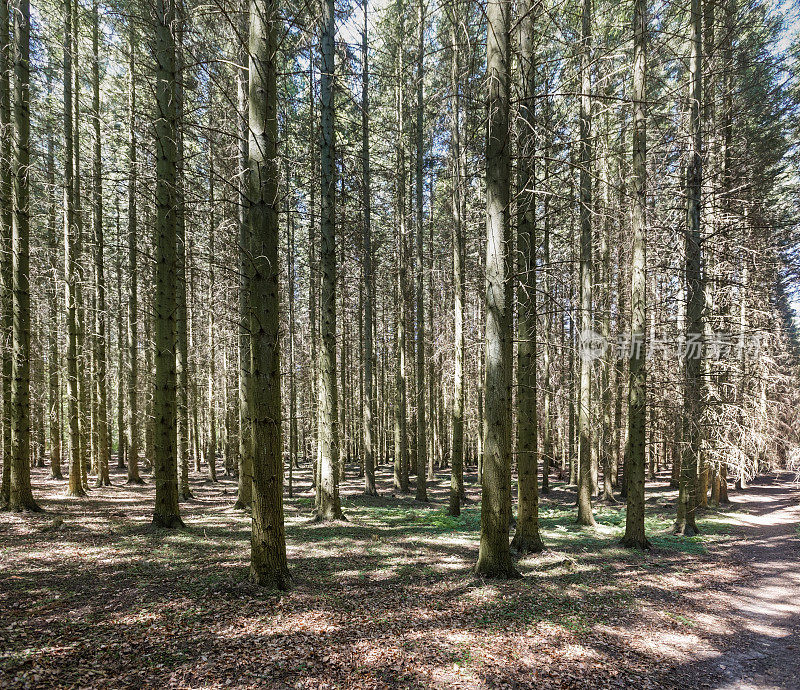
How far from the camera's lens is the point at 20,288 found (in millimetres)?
8961

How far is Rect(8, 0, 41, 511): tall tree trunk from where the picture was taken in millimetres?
8766

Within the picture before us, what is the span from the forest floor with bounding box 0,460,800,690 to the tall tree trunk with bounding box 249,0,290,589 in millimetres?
1008

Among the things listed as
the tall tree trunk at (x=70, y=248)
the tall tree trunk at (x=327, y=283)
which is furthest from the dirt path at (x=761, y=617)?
the tall tree trunk at (x=70, y=248)

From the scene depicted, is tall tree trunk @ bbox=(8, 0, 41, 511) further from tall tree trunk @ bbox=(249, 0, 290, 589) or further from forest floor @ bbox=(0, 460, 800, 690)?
tall tree trunk @ bbox=(249, 0, 290, 589)

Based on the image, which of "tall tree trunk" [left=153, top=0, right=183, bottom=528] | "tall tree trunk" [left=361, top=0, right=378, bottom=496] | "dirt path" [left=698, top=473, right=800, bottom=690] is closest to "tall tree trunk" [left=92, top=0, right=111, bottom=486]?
"tall tree trunk" [left=153, top=0, right=183, bottom=528]

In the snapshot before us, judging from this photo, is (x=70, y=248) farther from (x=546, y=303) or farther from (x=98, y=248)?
(x=546, y=303)

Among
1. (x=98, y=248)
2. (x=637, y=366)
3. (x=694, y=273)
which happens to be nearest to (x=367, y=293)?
(x=637, y=366)

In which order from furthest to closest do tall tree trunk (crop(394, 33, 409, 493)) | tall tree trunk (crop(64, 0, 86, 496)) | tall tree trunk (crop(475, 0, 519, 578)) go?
1. tall tree trunk (crop(394, 33, 409, 493))
2. tall tree trunk (crop(64, 0, 86, 496))
3. tall tree trunk (crop(475, 0, 519, 578))

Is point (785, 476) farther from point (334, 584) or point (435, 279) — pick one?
point (334, 584)

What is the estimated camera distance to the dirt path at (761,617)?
4.91 m

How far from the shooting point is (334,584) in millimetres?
6164

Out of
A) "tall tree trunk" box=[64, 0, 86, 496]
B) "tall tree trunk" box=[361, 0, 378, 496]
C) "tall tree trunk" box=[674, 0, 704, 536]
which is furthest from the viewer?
"tall tree trunk" box=[361, 0, 378, 496]

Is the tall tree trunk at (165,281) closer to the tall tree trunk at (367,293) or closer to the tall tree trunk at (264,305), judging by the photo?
the tall tree trunk at (264,305)

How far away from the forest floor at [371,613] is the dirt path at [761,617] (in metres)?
0.04
